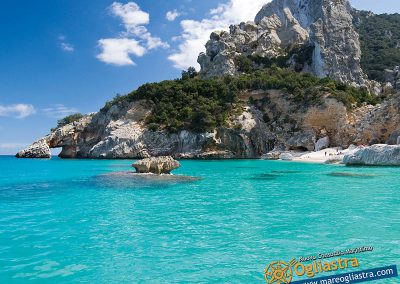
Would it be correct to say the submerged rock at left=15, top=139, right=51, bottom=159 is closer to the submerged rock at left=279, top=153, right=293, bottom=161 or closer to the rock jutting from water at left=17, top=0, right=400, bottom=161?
the rock jutting from water at left=17, top=0, right=400, bottom=161

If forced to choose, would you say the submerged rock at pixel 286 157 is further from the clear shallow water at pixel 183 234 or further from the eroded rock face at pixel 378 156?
the clear shallow water at pixel 183 234

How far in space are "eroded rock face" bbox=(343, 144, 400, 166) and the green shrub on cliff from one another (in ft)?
80.3

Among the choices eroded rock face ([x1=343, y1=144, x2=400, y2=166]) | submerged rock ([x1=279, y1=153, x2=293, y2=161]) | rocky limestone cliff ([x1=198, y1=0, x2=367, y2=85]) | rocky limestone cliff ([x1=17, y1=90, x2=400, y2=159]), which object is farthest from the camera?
rocky limestone cliff ([x1=198, y1=0, x2=367, y2=85])

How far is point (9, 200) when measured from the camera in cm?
1561

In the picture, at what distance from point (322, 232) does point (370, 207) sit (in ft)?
15.6

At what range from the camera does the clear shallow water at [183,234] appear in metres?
6.44

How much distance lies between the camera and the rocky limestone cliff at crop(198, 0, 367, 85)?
80062mm

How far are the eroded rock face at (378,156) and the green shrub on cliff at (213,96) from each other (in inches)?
963

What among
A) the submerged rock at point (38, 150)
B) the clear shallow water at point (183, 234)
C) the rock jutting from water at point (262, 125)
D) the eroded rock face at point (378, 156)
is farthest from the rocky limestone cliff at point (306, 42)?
the clear shallow water at point (183, 234)

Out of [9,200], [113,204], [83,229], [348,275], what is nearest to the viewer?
[348,275]

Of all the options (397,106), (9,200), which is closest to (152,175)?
(9,200)

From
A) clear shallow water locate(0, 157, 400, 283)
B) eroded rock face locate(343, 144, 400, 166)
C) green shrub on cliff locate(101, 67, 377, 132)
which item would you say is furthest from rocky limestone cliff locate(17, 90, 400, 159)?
clear shallow water locate(0, 157, 400, 283)

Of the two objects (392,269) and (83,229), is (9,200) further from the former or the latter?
(392,269)

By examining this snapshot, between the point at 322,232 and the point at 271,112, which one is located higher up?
the point at 271,112
